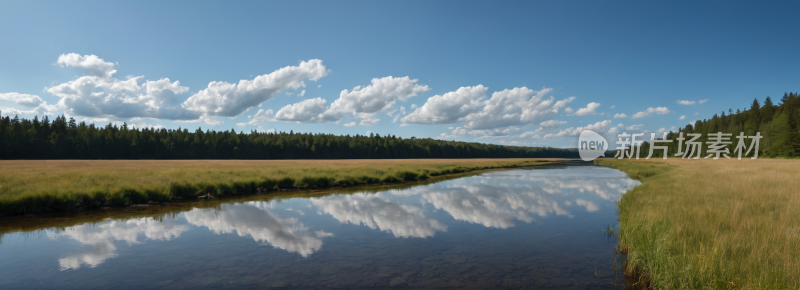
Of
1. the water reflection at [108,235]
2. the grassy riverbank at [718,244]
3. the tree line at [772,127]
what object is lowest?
the water reflection at [108,235]

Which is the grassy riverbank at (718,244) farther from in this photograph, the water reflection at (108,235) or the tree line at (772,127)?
the tree line at (772,127)

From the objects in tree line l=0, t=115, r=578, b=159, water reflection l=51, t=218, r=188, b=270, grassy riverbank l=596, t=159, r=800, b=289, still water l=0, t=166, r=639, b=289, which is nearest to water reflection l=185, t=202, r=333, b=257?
still water l=0, t=166, r=639, b=289

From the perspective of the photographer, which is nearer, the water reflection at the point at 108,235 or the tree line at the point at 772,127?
the water reflection at the point at 108,235

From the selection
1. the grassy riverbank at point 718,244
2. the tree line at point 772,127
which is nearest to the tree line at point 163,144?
the tree line at point 772,127

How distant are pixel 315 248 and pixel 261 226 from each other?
15.4 feet

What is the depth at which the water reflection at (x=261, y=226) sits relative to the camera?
12.9 meters

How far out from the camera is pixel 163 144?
117m

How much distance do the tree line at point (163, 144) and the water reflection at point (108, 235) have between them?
107598mm

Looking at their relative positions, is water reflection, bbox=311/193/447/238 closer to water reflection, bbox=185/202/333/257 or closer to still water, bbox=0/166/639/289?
still water, bbox=0/166/639/289

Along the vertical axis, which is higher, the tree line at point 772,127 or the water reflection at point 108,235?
the tree line at point 772,127

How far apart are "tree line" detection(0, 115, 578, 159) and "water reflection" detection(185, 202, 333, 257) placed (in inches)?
4254

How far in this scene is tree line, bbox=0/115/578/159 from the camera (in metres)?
92.8

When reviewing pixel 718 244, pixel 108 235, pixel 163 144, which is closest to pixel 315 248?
pixel 108 235

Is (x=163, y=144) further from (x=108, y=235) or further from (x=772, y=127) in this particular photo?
(x=772, y=127)
